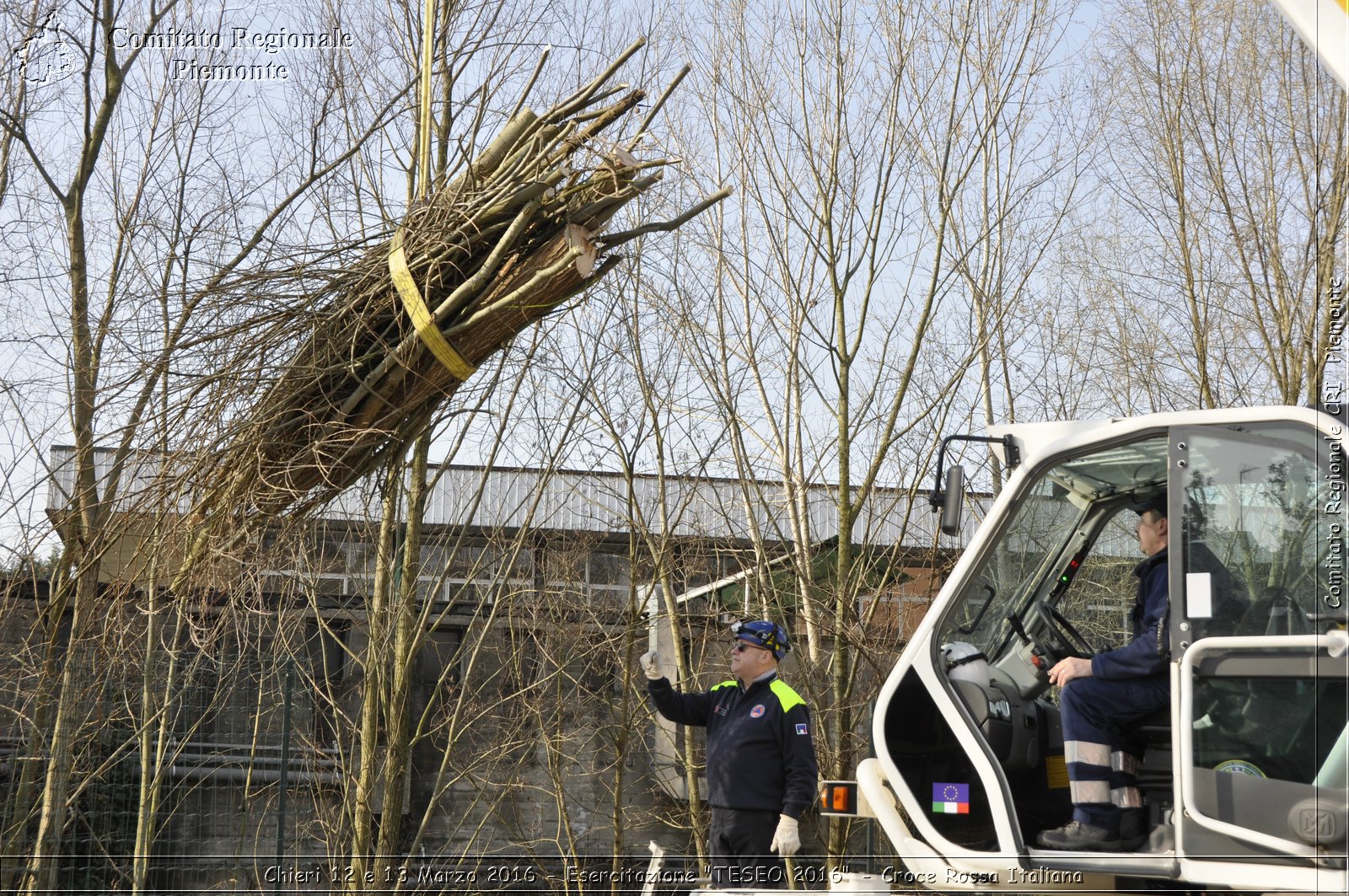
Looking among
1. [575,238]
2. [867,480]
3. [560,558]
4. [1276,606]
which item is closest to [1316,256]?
[867,480]

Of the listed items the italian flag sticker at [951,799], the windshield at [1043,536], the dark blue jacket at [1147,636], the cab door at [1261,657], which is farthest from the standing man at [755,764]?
the cab door at [1261,657]

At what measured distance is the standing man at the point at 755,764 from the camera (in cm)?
437

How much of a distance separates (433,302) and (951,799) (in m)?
2.30

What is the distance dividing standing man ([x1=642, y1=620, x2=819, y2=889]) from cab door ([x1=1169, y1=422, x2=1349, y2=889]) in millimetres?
1498

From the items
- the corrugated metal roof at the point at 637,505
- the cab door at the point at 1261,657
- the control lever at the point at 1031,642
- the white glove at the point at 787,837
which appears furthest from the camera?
the corrugated metal roof at the point at 637,505

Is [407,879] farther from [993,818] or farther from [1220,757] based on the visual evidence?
[1220,757]

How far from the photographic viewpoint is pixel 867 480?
30.2 feet

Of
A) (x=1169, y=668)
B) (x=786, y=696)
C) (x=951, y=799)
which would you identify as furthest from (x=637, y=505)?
(x=1169, y=668)

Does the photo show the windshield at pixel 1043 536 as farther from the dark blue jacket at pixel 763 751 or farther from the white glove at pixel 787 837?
the white glove at pixel 787 837

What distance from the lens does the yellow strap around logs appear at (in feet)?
12.0

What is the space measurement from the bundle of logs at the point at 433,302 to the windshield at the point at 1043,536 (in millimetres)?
1531

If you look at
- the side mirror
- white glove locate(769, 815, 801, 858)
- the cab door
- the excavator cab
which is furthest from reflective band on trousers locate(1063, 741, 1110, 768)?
white glove locate(769, 815, 801, 858)

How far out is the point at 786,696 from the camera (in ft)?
14.8

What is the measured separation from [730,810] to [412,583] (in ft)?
14.3
